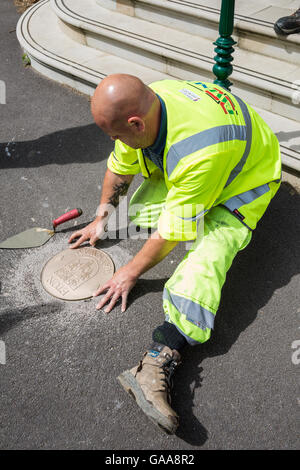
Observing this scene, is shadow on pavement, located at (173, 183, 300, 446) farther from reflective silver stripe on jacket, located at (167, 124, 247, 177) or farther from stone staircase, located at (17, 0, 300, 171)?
reflective silver stripe on jacket, located at (167, 124, 247, 177)

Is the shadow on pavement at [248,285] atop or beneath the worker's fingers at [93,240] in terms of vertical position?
beneath

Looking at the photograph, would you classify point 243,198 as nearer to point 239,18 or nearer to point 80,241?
point 80,241

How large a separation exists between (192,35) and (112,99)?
10.1ft

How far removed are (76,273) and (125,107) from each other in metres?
1.24

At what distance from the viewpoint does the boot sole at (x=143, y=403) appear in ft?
6.53

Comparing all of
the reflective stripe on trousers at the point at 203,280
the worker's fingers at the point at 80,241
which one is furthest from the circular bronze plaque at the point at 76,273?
the reflective stripe on trousers at the point at 203,280

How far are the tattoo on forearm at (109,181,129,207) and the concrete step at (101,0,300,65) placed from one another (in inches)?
86.7

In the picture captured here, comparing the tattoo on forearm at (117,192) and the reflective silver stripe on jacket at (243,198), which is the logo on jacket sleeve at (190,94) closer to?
the reflective silver stripe on jacket at (243,198)

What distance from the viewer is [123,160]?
273 centimetres

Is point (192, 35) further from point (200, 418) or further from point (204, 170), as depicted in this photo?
point (200, 418)

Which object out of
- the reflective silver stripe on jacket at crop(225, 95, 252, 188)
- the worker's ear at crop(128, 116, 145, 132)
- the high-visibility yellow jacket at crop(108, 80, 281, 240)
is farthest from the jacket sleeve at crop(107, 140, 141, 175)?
the reflective silver stripe on jacket at crop(225, 95, 252, 188)

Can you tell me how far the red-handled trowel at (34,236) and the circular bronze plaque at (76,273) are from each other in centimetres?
23

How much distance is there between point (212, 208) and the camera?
Answer: 257 centimetres

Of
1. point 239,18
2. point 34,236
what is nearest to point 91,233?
point 34,236
